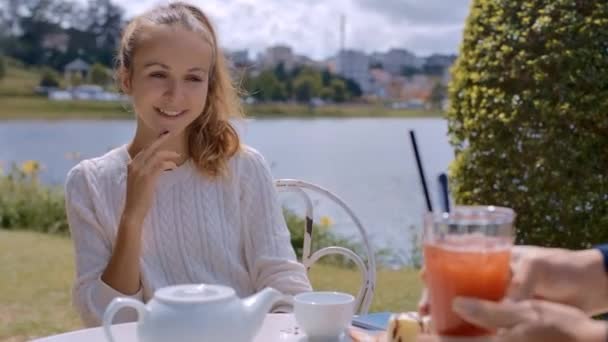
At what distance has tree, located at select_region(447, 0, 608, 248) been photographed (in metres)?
3.86

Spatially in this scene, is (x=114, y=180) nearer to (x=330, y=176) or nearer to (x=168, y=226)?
(x=168, y=226)

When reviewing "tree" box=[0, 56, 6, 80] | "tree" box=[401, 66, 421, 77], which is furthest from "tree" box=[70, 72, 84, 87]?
"tree" box=[401, 66, 421, 77]

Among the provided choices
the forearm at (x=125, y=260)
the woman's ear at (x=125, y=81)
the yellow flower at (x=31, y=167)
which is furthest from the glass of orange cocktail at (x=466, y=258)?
the yellow flower at (x=31, y=167)

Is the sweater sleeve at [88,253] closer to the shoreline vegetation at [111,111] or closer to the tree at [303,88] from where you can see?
the shoreline vegetation at [111,111]

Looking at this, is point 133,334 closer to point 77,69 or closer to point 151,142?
point 151,142

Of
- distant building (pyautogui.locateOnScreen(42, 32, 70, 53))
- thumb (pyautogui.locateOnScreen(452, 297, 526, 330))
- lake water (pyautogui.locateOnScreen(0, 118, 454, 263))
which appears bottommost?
lake water (pyautogui.locateOnScreen(0, 118, 454, 263))

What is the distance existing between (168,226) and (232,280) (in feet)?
0.74

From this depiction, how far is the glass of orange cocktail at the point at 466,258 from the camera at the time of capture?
979mm

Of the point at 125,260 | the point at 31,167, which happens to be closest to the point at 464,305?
the point at 125,260

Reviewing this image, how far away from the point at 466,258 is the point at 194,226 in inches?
45.1

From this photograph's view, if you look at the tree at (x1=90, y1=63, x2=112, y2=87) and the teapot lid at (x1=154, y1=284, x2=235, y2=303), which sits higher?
the tree at (x1=90, y1=63, x2=112, y2=87)

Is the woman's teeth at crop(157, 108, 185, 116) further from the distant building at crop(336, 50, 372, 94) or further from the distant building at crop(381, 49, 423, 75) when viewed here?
the distant building at crop(336, 50, 372, 94)

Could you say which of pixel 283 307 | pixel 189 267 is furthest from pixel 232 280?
pixel 283 307

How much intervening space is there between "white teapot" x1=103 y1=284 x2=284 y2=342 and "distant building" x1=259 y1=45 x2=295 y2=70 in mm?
8029
